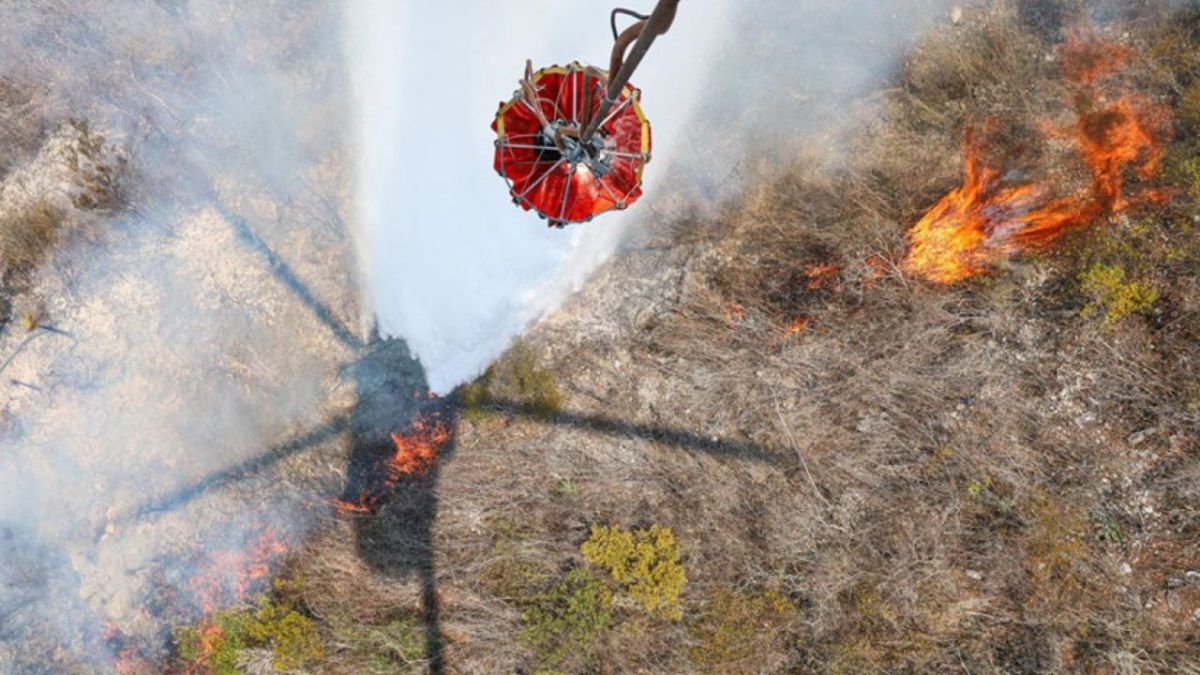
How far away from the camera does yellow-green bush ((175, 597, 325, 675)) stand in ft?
31.4

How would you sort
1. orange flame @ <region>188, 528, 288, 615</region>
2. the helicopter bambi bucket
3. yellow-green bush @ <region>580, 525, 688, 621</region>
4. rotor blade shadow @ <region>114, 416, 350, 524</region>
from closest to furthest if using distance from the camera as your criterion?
1. the helicopter bambi bucket
2. yellow-green bush @ <region>580, 525, 688, 621</region>
3. orange flame @ <region>188, 528, 288, 615</region>
4. rotor blade shadow @ <region>114, 416, 350, 524</region>

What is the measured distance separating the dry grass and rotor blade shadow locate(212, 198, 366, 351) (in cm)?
258

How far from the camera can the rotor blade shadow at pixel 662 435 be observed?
9.65 meters

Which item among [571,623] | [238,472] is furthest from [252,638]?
[571,623]

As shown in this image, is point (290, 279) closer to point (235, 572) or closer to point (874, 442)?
point (235, 572)

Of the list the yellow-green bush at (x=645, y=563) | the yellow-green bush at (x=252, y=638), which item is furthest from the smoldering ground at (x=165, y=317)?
the yellow-green bush at (x=645, y=563)

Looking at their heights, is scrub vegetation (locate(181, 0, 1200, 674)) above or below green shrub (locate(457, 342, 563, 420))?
below

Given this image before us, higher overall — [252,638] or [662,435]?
[252,638]

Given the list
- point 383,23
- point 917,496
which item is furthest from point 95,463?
point 917,496

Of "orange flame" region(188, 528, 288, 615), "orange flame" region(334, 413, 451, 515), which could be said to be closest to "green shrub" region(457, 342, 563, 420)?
"orange flame" region(334, 413, 451, 515)

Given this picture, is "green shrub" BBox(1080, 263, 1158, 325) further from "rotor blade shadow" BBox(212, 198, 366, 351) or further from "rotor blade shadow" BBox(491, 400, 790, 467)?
"rotor blade shadow" BBox(212, 198, 366, 351)

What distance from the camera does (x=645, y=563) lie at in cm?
934

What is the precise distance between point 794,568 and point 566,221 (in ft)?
20.1

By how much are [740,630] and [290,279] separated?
8665 millimetres
